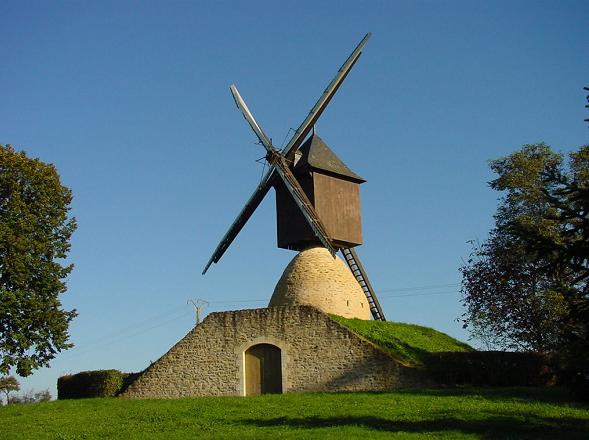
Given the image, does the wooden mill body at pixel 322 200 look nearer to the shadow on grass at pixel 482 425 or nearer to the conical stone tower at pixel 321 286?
the conical stone tower at pixel 321 286

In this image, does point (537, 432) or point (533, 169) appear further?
point (533, 169)

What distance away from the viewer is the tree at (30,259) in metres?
25.9

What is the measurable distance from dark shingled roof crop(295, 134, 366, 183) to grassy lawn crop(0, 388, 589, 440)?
9.38m

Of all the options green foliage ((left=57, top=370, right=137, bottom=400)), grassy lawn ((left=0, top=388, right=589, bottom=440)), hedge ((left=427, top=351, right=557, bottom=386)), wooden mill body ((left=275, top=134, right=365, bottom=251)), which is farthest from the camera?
wooden mill body ((left=275, top=134, right=365, bottom=251))

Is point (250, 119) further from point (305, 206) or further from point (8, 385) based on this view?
point (8, 385)

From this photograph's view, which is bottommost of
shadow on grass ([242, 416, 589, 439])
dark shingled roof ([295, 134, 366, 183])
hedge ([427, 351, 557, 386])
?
shadow on grass ([242, 416, 589, 439])

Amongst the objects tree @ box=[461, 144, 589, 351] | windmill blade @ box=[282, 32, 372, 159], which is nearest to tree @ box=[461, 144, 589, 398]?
tree @ box=[461, 144, 589, 351]

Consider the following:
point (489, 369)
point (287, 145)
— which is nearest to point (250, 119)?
point (287, 145)

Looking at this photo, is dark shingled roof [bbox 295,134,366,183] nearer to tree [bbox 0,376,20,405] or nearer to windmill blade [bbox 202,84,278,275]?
windmill blade [bbox 202,84,278,275]

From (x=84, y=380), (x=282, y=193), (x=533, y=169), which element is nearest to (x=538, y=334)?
(x=533, y=169)

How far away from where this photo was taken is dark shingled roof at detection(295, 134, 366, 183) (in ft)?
86.1

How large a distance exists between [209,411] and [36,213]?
13.2m

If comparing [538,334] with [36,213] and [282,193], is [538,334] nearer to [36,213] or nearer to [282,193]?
[282,193]

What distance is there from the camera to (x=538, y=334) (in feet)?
79.3
